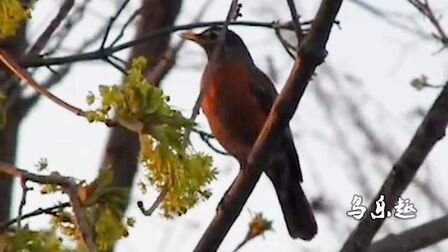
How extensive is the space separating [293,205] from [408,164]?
1151mm

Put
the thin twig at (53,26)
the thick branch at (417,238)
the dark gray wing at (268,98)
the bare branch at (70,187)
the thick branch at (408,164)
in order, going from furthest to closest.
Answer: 1. the dark gray wing at (268,98)
2. the thick branch at (417,238)
3. the thin twig at (53,26)
4. the thick branch at (408,164)
5. the bare branch at (70,187)

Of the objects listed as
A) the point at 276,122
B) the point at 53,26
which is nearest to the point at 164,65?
the point at 53,26

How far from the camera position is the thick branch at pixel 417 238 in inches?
116

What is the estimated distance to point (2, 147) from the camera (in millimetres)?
3627

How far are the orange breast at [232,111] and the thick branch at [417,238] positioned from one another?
0.64 m

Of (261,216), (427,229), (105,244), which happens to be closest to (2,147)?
(261,216)

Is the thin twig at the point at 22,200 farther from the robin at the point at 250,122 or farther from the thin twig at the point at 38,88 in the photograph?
the robin at the point at 250,122

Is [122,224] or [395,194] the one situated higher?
[395,194]

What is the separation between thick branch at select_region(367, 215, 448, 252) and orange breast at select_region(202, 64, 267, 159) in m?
0.64

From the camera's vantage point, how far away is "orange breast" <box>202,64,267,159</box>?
3525 millimetres

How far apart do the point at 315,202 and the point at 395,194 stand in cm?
160

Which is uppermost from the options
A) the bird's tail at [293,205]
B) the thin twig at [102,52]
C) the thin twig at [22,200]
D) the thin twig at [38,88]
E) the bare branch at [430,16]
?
the bare branch at [430,16]

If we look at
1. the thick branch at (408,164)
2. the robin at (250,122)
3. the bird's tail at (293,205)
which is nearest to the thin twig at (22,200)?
the thick branch at (408,164)

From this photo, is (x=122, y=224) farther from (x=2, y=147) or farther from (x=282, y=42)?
(x=2, y=147)
